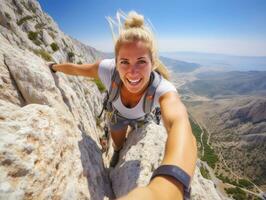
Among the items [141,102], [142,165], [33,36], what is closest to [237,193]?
[33,36]

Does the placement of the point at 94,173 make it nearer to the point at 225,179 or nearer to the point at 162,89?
the point at 162,89

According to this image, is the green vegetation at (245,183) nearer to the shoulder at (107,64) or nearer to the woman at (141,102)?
the woman at (141,102)

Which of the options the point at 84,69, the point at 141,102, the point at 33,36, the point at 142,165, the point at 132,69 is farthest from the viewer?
the point at 33,36

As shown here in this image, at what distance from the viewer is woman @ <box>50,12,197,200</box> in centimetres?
257

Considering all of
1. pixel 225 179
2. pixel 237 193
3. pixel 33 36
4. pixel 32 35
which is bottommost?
pixel 225 179

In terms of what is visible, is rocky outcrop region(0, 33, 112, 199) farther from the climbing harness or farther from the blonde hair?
the blonde hair

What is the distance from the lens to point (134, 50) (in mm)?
5160

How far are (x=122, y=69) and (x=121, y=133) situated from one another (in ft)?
10.2

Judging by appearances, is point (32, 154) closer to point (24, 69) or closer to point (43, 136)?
point (43, 136)

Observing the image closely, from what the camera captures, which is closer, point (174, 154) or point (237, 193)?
point (174, 154)

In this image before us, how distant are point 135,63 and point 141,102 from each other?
1356mm

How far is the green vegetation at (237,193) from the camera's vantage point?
100094mm

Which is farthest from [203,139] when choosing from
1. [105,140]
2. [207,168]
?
[105,140]

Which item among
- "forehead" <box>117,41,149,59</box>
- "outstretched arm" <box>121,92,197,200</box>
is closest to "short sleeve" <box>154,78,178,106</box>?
"outstretched arm" <box>121,92,197,200</box>
